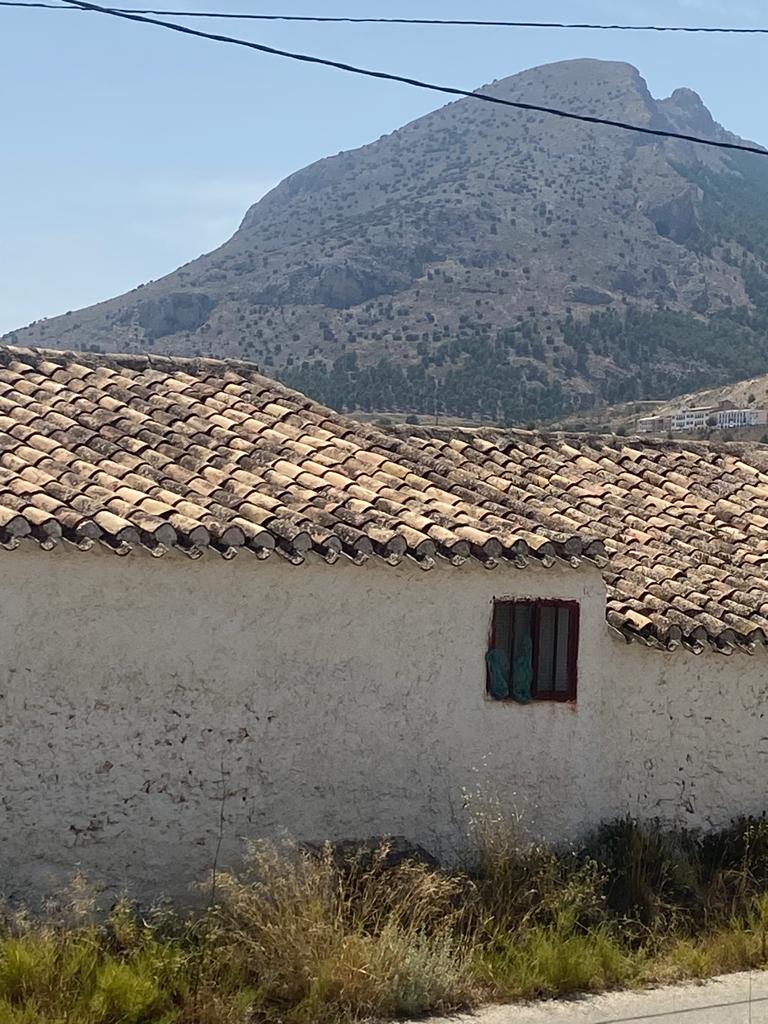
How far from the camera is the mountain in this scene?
78.8 metres

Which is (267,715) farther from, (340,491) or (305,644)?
(340,491)

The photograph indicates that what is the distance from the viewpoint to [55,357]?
1234 centimetres

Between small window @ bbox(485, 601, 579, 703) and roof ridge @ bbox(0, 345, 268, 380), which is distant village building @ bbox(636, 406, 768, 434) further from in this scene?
small window @ bbox(485, 601, 579, 703)

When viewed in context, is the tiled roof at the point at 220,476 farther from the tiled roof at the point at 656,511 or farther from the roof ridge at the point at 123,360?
the tiled roof at the point at 656,511

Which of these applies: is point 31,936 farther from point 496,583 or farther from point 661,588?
point 661,588

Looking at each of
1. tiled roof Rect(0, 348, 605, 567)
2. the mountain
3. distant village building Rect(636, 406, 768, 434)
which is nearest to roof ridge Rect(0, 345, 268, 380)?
tiled roof Rect(0, 348, 605, 567)

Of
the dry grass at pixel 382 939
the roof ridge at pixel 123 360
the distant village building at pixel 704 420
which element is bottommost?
the dry grass at pixel 382 939

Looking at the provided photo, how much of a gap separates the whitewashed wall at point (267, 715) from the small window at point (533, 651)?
0.10 m

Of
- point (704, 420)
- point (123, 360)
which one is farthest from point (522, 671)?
point (704, 420)

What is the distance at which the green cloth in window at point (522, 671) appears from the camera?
10.2 m

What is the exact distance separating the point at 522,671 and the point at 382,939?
2.92 metres

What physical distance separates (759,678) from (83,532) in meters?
6.39

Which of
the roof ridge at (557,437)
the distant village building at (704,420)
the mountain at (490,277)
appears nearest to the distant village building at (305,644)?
the roof ridge at (557,437)

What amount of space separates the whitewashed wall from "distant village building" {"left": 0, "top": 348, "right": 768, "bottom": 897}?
17 mm
